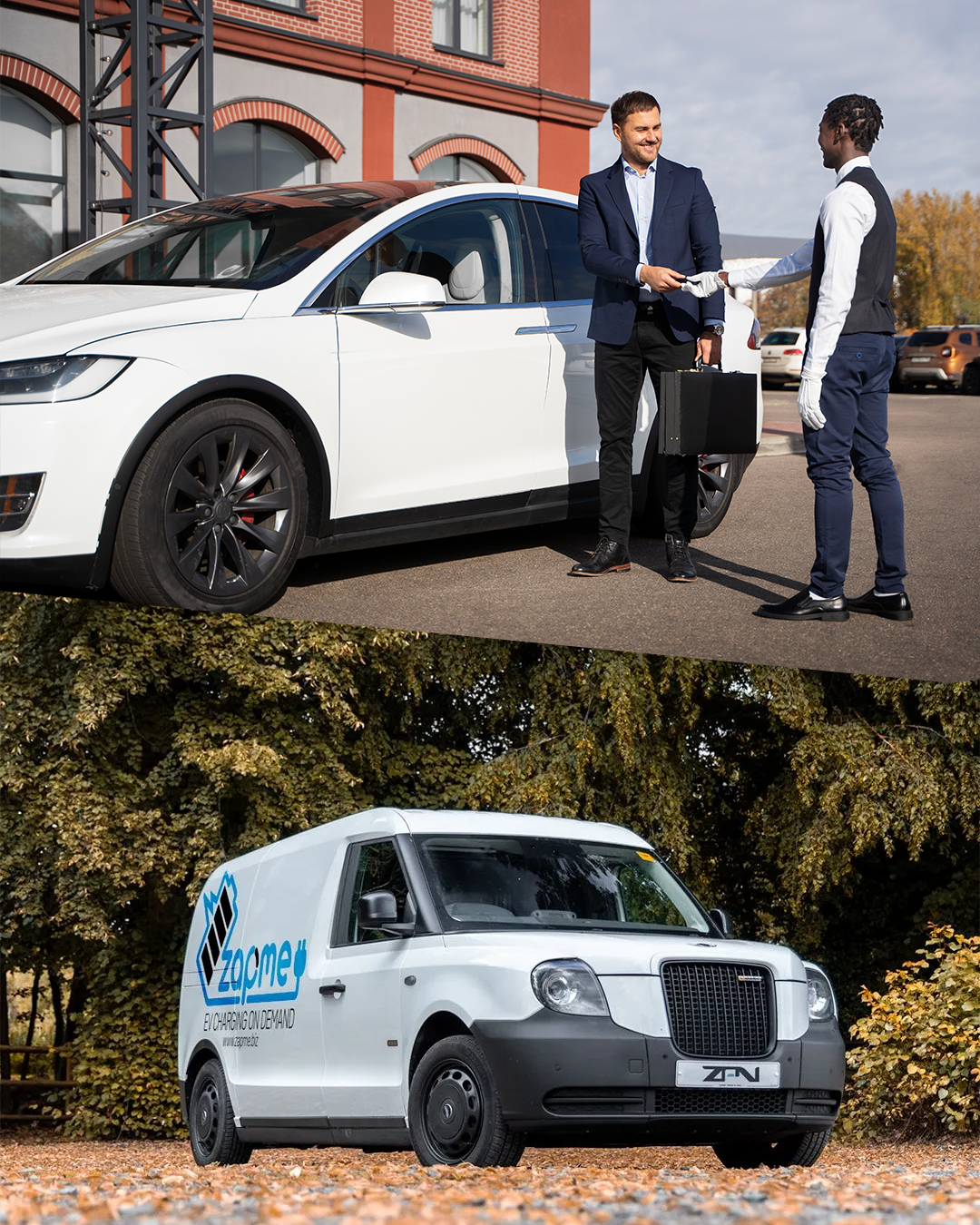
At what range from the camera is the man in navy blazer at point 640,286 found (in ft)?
25.2

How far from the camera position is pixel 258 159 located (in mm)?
23703

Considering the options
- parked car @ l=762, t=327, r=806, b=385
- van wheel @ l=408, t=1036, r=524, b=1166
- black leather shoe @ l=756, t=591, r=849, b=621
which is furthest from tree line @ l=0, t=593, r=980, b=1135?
parked car @ l=762, t=327, r=806, b=385

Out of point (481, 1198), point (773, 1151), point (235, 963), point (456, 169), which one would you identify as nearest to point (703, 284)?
point (773, 1151)

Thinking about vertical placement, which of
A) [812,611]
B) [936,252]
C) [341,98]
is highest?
[936,252]

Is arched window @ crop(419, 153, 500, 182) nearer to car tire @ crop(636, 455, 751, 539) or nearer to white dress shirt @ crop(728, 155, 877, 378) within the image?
car tire @ crop(636, 455, 751, 539)

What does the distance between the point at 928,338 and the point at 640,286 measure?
31353 mm

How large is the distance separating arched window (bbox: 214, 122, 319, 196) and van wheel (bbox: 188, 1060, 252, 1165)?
16390 millimetres

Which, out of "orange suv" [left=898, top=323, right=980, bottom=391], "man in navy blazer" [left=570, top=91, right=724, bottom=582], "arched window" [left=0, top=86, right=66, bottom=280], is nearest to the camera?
"man in navy blazer" [left=570, top=91, right=724, bottom=582]

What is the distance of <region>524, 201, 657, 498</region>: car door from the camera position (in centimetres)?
796

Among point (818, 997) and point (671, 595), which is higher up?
point (671, 595)

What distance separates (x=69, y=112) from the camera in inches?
816

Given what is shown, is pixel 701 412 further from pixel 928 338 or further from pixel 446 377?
pixel 928 338

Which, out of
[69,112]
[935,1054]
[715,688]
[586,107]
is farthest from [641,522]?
[586,107]

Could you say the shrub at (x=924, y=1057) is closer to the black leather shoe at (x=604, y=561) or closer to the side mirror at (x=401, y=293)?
the black leather shoe at (x=604, y=561)
